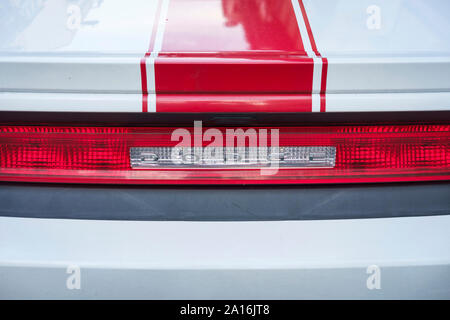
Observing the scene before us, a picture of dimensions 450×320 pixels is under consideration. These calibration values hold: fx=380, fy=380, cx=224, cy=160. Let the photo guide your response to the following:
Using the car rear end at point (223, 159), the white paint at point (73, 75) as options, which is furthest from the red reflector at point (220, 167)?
the white paint at point (73, 75)

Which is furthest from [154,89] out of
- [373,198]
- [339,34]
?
[373,198]

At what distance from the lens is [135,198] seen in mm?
1144

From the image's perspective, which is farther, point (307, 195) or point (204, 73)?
point (307, 195)

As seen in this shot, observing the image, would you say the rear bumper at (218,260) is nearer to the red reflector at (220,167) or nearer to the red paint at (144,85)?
the red reflector at (220,167)

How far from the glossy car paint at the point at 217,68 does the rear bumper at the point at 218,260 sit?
35 centimetres

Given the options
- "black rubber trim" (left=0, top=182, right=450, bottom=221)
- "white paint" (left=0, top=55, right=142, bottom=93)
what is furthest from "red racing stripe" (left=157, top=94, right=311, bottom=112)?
"black rubber trim" (left=0, top=182, right=450, bottom=221)

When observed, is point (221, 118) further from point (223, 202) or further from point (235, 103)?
point (223, 202)

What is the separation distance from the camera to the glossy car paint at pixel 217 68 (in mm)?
1034

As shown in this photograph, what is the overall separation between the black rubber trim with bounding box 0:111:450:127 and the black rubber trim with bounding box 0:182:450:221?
21cm

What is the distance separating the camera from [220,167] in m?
1.14

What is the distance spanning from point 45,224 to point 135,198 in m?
0.27

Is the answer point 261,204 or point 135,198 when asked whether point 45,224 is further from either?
point 261,204

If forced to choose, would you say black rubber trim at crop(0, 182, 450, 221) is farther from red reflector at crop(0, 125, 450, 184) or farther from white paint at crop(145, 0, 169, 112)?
white paint at crop(145, 0, 169, 112)

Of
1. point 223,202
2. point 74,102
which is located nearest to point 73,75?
point 74,102
